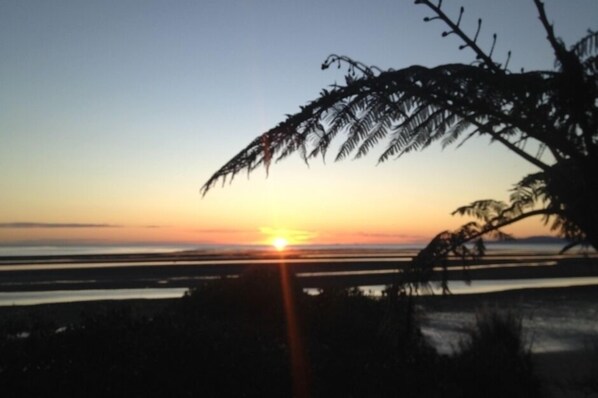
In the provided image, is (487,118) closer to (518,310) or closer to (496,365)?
(496,365)

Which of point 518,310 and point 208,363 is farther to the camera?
point 518,310

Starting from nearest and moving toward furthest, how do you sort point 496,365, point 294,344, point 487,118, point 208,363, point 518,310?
point 487,118
point 208,363
point 294,344
point 496,365
point 518,310

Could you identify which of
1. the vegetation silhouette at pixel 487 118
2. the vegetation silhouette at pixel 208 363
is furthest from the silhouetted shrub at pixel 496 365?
the vegetation silhouette at pixel 487 118

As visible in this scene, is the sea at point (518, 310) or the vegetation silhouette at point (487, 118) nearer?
the vegetation silhouette at point (487, 118)

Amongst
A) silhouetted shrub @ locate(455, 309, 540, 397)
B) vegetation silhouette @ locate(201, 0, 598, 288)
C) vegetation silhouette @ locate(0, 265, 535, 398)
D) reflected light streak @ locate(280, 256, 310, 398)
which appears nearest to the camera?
vegetation silhouette @ locate(201, 0, 598, 288)

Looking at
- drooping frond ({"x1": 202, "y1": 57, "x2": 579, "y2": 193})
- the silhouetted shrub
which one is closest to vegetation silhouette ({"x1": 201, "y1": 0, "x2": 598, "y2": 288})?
drooping frond ({"x1": 202, "y1": 57, "x2": 579, "y2": 193})

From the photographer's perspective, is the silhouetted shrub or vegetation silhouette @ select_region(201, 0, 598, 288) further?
the silhouetted shrub

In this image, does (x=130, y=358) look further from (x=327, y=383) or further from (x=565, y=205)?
(x=565, y=205)

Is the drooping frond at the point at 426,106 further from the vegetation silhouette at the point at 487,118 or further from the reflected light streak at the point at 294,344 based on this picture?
the reflected light streak at the point at 294,344

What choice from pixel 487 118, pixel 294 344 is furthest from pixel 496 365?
pixel 487 118

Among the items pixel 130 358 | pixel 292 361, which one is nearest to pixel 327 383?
pixel 292 361

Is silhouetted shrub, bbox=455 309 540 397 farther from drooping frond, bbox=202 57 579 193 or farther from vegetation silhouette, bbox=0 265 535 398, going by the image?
drooping frond, bbox=202 57 579 193

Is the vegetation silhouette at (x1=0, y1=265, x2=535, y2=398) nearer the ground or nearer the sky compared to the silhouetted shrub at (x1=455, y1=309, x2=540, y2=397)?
nearer the sky

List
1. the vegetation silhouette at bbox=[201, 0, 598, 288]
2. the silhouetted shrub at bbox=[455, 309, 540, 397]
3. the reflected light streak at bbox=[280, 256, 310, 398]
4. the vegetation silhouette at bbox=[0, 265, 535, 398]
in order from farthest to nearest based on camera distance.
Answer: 1. the silhouetted shrub at bbox=[455, 309, 540, 397]
2. the reflected light streak at bbox=[280, 256, 310, 398]
3. the vegetation silhouette at bbox=[0, 265, 535, 398]
4. the vegetation silhouette at bbox=[201, 0, 598, 288]
